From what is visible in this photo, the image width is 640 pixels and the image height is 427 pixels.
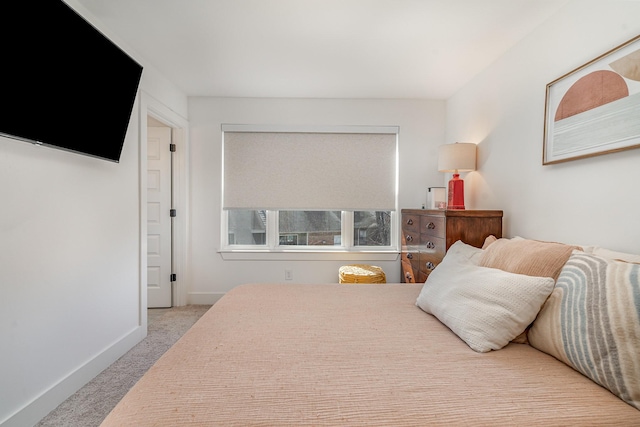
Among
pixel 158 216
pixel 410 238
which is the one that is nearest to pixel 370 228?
pixel 410 238

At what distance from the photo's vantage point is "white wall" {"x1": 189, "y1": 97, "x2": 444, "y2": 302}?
3.51 meters

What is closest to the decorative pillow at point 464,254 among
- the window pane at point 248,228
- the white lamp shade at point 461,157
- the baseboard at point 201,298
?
→ the white lamp shade at point 461,157

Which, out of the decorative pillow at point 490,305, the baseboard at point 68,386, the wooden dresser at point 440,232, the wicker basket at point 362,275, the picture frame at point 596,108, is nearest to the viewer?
the decorative pillow at point 490,305

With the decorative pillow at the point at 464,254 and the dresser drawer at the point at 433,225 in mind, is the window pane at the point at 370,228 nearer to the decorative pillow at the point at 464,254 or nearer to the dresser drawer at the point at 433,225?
the dresser drawer at the point at 433,225

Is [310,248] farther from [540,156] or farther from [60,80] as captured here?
[60,80]

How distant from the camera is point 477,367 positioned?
39.0 inches

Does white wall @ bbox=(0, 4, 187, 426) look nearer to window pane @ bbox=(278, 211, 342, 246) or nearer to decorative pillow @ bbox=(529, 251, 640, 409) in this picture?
window pane @ bbox=(278, 211, 342, 246)

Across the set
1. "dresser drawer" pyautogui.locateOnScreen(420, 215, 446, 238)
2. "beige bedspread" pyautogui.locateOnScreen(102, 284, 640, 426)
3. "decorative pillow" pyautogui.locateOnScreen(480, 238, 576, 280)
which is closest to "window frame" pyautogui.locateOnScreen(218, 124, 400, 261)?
"dresser drawer" pyautogui.locateOnScreen(420, 215, 446, 238)

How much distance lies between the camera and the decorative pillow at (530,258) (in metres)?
1.27

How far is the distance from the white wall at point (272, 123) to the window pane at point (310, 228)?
0.86 feet

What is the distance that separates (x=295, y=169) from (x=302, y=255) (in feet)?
3.40

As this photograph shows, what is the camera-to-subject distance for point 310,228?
3.69 m

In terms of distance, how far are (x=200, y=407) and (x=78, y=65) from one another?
75.9 inches

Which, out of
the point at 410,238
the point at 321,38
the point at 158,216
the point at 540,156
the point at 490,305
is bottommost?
the point at 490,305
